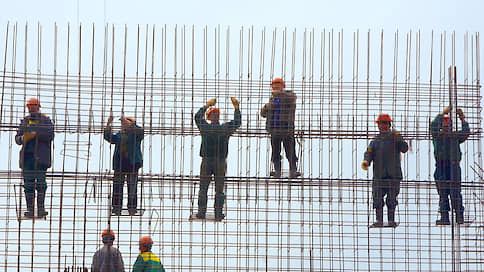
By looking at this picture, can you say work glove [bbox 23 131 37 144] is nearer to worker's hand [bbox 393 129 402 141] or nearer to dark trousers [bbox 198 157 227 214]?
dark trousers [bbox 198 157 227 214]

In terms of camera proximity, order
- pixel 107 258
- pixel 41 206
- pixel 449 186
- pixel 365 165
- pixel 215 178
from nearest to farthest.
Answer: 1. pixel 107 258
2. pixel 41 206
3. pixel 215 178
4. pixel 365 165
5. pixel 449 186

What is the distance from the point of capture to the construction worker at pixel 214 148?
18312mm

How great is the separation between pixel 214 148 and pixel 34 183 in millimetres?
2862

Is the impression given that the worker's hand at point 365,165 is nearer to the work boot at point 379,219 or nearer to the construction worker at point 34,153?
the work boot at point 379,219

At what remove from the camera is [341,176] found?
18.6 metres

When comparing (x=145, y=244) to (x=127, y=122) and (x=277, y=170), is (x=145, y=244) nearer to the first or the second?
(x=127, y=122)

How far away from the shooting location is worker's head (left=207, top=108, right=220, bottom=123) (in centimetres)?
1847

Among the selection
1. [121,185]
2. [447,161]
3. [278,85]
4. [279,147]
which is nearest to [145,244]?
[121,185]

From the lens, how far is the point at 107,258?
1745cm

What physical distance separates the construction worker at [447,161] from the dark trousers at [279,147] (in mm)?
2283

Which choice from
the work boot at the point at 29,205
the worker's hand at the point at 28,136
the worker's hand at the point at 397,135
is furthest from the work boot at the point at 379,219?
the worker's hand at the point at 28,136

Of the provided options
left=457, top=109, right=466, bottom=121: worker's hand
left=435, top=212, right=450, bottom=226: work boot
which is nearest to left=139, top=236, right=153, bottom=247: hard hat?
left=435, top=212, right=450, bottom=226: work boot

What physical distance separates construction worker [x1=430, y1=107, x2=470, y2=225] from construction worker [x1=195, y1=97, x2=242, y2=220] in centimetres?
327

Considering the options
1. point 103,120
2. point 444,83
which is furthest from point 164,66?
point 444,83
